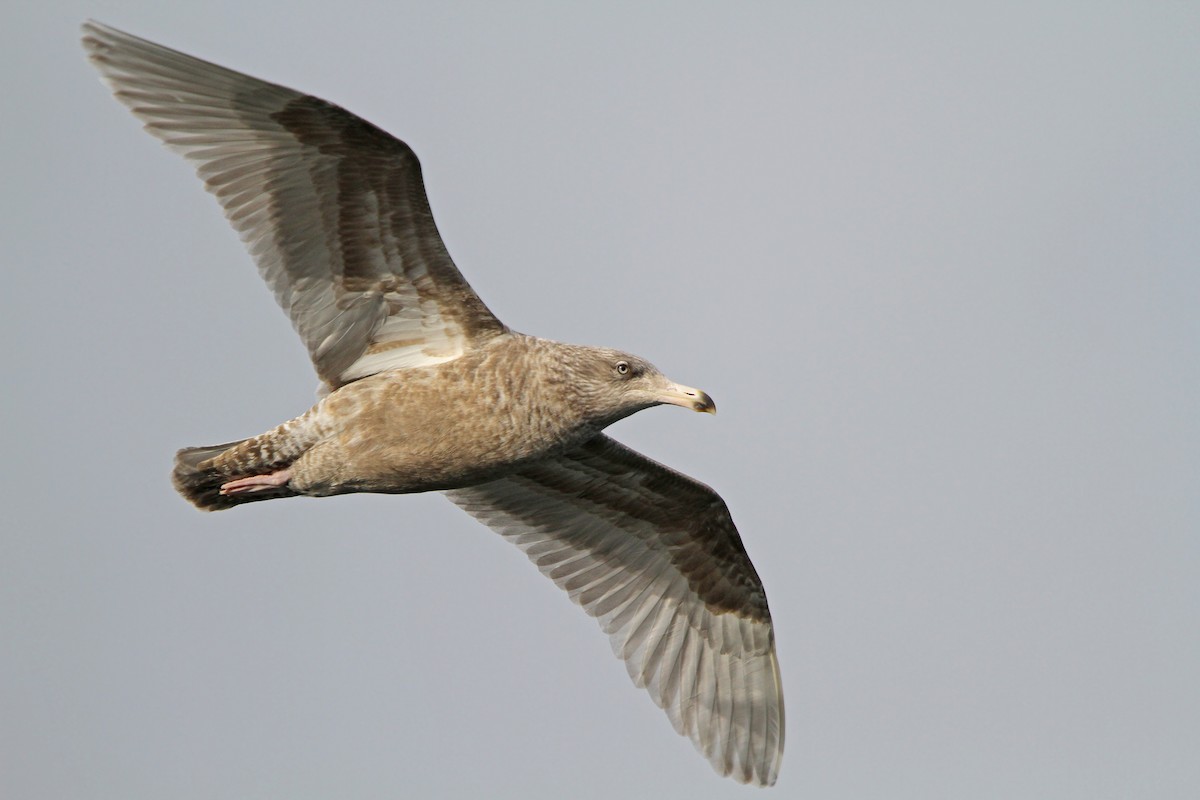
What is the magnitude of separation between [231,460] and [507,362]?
2.60 m

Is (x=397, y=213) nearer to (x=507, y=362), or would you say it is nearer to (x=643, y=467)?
(x=507, y=362)

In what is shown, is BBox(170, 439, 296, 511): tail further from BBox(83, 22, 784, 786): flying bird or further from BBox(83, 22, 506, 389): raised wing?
BBox(83, 22, 506, 389): raised wing

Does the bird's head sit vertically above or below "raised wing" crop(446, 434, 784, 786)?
above

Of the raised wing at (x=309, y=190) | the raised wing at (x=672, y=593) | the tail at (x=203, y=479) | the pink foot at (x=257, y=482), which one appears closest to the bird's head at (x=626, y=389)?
the raised wing at (x=309, y=190)

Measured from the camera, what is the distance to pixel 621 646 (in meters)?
16.6

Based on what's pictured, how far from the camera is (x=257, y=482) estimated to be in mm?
14328

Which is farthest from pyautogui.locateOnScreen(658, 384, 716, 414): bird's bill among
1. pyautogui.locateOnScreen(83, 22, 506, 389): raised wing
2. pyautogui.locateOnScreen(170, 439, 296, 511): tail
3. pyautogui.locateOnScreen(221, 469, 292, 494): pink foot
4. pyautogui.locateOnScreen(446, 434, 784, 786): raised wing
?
pyautogui.locateOnScreen(170, 439, 296, 511): tail

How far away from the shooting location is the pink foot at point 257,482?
14.2m

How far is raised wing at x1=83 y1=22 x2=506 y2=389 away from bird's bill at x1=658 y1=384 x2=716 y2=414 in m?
1.53

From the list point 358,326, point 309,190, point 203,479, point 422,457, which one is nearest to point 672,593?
point 422,457

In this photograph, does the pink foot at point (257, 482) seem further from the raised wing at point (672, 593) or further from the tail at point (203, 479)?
the raised wing at point (672, 593)

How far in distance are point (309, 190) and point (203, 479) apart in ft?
9.00

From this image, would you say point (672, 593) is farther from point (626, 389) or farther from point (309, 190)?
point (309, 190)

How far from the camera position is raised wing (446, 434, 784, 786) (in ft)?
53.7
